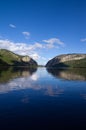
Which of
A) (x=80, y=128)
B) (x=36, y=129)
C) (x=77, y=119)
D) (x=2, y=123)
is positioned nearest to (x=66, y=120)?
(x=77, y=119)

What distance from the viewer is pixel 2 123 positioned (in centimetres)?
2259

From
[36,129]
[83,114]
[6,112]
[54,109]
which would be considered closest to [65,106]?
[54,109]

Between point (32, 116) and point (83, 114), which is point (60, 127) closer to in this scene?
point (32, 116)

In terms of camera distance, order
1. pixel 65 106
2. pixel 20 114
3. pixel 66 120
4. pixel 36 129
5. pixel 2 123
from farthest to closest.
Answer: pixel 65 106 < pixel 20 114 < pixel 66 120 < pixel 2 123 < pixel 36 129

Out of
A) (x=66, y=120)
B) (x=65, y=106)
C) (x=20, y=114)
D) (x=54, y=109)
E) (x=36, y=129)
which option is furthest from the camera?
(x=65, y=106)

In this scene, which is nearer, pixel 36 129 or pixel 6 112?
pixel 36 129

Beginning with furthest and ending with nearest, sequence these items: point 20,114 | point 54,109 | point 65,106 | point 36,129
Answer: point 65,106 < point 54,109 < point 20,114 < point 36,129

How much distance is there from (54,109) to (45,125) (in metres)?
7.94

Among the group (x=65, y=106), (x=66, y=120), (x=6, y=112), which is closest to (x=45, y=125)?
(x=66, y=120)

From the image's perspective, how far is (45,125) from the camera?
74.2 feet

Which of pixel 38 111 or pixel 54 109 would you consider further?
pixel 54 109

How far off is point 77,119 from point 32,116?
581cm

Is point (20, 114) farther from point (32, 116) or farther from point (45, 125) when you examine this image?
point (45, 125)

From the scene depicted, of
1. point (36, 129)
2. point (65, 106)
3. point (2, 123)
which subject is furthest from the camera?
point (65, 106)
